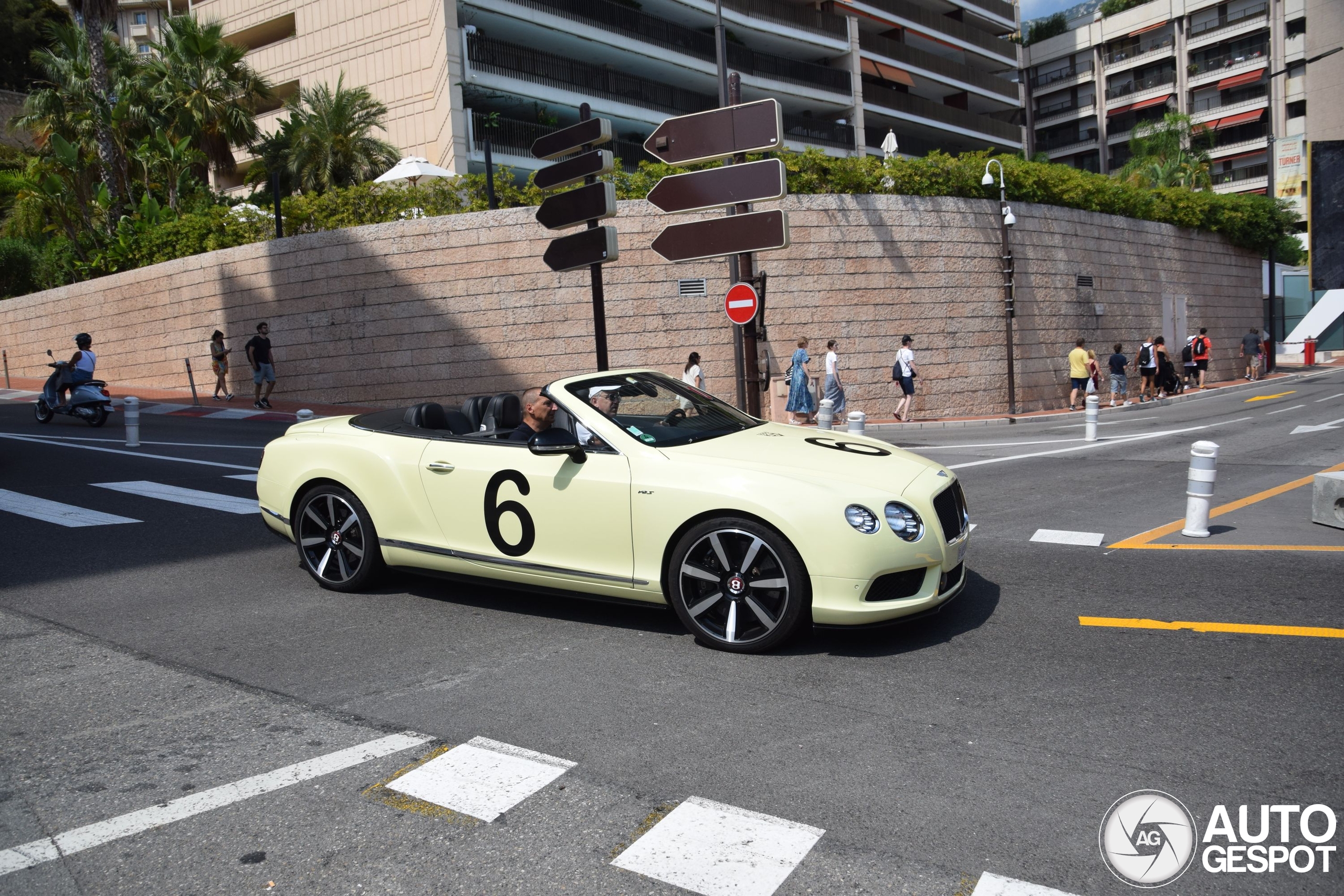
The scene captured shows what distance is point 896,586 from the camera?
4.72 metres

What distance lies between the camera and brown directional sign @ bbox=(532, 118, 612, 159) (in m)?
A: 10.6

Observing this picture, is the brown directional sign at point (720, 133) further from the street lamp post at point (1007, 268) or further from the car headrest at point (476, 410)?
the street lamp post at point (1007, 268)

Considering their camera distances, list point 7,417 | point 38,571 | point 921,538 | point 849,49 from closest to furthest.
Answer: point 921,538 → point 38,571 → point 7,417 → point 849,49

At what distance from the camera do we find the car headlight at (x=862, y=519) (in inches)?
182

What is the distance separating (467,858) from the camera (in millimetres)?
2969

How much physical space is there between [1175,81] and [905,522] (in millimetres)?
69198

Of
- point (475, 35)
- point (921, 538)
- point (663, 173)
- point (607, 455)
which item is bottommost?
point (921, 538)

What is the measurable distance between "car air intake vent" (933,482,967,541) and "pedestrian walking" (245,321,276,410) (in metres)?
18.4

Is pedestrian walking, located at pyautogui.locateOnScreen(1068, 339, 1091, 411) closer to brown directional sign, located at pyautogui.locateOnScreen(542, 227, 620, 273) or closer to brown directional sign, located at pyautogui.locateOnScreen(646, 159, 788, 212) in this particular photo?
brown directional sign, located at pyautogui.locateOnScreen(646, 159, 788, 212)

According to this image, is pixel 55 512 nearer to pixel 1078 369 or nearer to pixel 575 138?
pixel 575 138

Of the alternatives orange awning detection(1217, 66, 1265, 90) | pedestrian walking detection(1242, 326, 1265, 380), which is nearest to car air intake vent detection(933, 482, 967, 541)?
pedestrian walking detection(1242, 326, 1265, 380)

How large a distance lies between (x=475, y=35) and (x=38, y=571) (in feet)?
85.2

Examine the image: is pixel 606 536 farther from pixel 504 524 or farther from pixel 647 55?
pixel 647 55

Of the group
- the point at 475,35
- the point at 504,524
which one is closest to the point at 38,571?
the point at 504,524
